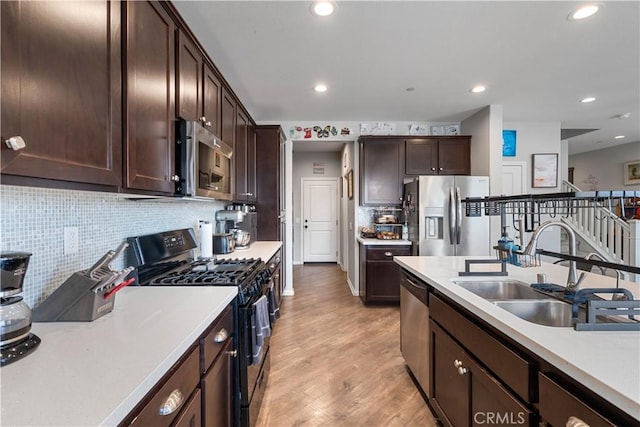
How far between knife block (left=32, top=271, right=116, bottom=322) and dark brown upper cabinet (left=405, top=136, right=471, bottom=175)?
3.77 meters

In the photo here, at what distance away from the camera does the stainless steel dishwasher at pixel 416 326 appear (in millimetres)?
1814

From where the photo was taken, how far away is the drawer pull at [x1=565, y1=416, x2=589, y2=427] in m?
0.72

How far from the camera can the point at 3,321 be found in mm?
744

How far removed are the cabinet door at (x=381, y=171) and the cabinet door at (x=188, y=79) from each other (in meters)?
2.65

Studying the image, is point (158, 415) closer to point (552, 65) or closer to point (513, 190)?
point (552, 65)

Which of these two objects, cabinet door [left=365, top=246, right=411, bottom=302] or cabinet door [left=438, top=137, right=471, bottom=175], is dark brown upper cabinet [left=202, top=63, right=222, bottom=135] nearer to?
cabinet door [left=365, top=246, right=411, bottom=302]

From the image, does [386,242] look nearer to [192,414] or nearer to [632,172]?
[192,414]

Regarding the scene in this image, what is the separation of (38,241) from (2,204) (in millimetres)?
185

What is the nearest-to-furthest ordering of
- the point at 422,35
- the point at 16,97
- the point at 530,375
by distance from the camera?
the point at 16,97
the point at 530,375
the point at 422,35

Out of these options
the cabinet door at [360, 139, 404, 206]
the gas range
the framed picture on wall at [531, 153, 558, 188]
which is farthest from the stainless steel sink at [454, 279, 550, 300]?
the framed picture on wall at [531, 153, 558, 188]

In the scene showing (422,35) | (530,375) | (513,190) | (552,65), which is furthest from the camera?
(513,190)

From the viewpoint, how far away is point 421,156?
4.07m

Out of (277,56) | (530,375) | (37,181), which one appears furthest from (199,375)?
(277,56)

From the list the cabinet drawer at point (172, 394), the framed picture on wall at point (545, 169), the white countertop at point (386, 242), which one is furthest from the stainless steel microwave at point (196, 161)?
the framed picture on wall at point (545, 169)
